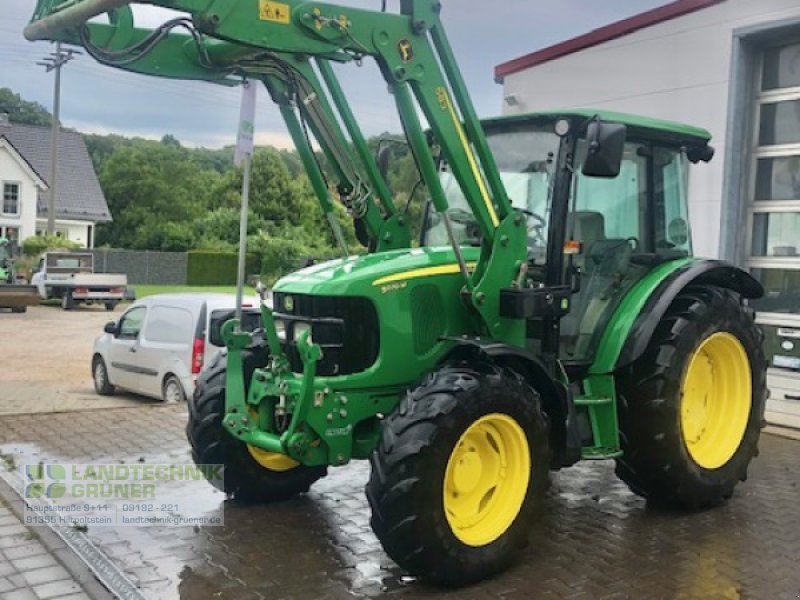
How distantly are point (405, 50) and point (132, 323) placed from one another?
22.9ft

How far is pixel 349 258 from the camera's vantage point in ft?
17.9

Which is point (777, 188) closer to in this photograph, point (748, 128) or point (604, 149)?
point (748, 128)

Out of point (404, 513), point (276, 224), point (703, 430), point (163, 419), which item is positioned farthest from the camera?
point (276, 224)

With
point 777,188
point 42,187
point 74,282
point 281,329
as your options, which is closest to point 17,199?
point 42,187

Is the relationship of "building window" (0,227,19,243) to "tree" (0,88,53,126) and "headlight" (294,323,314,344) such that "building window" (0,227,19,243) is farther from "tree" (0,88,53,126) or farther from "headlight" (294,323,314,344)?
"headlight" (294,323,314,344)

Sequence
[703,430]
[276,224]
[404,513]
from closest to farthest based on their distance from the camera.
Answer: [404,513]
[703,430]
[276,224]

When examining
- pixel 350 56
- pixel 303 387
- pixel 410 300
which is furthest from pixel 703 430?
pixel 350 56

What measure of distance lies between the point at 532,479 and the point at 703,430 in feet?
6.41

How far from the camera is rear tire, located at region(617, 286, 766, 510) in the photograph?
17.7 ft

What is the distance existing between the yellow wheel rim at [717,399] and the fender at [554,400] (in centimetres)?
125

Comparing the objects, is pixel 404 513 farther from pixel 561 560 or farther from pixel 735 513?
pixel 735 513

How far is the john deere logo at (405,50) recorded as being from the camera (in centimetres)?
454

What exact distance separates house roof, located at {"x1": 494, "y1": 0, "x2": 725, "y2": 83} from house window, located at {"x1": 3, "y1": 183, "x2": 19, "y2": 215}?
38.9 metres

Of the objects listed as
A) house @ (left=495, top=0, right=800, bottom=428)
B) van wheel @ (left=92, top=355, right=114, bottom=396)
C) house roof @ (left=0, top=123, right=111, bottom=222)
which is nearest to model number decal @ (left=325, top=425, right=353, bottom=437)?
house @ (left=495, top=0, right=800, bottom=428)
